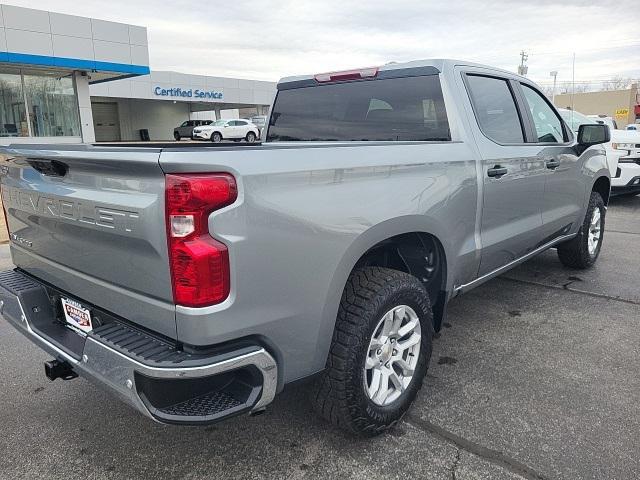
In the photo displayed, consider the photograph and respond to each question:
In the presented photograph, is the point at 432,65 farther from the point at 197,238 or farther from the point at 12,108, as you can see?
the point at 12,108

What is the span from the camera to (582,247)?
530cm

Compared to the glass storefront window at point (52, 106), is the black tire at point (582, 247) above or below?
below

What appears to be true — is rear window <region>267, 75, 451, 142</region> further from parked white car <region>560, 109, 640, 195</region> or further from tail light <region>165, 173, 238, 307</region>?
parked white car <region>560, 109, 640, 195</region>

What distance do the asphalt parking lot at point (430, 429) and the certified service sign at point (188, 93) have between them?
41.4 meters

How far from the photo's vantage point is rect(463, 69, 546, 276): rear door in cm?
340

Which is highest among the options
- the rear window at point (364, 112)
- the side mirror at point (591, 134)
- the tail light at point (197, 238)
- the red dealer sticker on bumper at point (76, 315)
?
the rear window at point (364, 112)

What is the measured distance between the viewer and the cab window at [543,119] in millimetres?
4188

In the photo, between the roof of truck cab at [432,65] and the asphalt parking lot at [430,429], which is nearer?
the asphalt parking lot at [430,429]

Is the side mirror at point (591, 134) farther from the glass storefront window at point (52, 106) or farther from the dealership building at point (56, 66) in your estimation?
the glass storefront window at point (52, 106)

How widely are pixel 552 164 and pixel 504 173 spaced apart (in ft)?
3.07

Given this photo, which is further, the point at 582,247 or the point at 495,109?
the point at 582,247

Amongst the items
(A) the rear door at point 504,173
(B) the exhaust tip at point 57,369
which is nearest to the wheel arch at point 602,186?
(A) the rear door at point 504,173

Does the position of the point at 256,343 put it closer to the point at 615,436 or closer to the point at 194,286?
the point at 194,286

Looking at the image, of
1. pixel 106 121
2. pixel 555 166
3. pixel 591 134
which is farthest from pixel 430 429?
pixel 106 121
